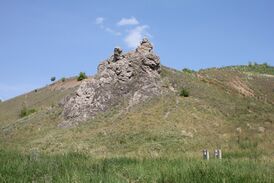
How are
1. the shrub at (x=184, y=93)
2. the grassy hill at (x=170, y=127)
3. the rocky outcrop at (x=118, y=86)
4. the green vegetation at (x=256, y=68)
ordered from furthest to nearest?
1. the green vegetation at (x=256, y=68)
2. the shrub at (x=184, y=93)
3. the rocky outcrop at (x=118, y=86)
4. the grassy hill at (x=170, y=127)

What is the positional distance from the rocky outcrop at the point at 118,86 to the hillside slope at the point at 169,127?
4.16ft

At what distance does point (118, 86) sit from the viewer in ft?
144

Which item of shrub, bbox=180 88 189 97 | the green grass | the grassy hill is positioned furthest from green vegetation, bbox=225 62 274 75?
the green grass

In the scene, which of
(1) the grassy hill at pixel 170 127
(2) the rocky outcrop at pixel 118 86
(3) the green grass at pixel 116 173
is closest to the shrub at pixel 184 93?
(1) the grassy hill at pixel 170 127

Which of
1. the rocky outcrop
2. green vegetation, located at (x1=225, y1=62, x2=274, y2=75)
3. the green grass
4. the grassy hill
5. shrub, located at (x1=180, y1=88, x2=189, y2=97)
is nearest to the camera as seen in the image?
the green grass

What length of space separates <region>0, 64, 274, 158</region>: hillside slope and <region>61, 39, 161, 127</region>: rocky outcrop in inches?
49.9

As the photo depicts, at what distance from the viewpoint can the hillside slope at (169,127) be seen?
32.0 m

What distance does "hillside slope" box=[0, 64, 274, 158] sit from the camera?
3198cm

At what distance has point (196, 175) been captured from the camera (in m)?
10.1

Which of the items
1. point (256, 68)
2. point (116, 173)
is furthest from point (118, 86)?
point (256, 68)

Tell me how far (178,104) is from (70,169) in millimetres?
29805

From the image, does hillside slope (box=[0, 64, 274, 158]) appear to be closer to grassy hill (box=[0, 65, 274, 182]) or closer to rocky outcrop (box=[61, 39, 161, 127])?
grassy hill (box=[0, 65, 274, 182])

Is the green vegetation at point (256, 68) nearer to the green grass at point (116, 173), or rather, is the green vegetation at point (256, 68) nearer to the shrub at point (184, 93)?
the shrub at point (184, 93)

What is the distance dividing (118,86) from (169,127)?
9.82m
